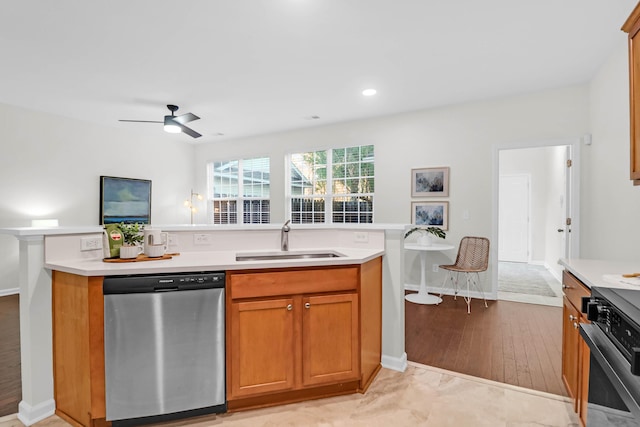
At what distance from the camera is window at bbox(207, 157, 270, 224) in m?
6.58

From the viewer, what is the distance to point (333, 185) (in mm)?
5789

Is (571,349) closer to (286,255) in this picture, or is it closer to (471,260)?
(286,255)

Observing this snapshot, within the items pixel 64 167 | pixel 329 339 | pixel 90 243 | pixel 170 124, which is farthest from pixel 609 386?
pixel 64 167

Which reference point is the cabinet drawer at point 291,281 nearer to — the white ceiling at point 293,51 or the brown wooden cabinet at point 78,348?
the brown wooden cabinet at point 78,348

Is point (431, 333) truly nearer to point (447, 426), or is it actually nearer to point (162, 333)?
point (447, 426)

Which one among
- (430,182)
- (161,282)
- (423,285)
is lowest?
(423,285)

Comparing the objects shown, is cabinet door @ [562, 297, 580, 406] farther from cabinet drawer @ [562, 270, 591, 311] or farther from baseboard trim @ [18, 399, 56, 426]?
baseboard trim @ [18, 399, 56, 426]

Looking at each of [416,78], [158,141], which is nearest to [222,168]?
[158,141]

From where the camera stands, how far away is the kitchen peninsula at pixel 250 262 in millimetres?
1771

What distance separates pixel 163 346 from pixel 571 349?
2253 millimetres

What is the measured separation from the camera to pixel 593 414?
1342 millimetres

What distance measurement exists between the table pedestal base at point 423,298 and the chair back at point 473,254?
53 cm

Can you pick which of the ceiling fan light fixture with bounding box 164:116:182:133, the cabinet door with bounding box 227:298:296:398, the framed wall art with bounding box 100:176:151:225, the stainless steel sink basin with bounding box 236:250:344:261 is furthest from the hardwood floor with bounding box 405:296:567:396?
the framed wall art with bounding box 100:176:151:225

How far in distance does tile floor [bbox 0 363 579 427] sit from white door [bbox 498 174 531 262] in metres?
5.92
